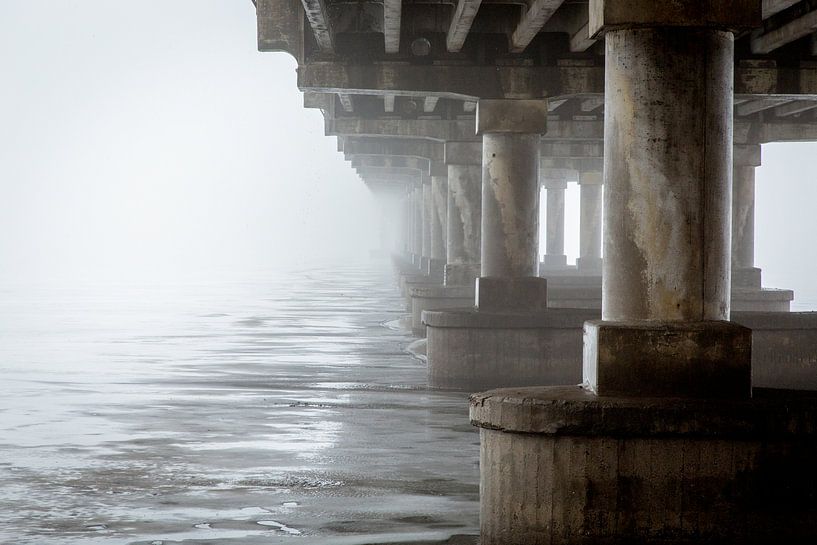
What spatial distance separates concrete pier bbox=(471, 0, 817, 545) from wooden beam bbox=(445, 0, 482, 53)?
332 inches

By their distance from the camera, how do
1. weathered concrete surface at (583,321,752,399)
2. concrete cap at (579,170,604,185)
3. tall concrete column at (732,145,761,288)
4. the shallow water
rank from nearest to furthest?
weathered concrete surface at (583,321,752,399) < the shallow water < tall concrete column at (732,145,761,288) < concrete cap at (579,170,604,185)

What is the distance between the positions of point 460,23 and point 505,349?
5230 mm

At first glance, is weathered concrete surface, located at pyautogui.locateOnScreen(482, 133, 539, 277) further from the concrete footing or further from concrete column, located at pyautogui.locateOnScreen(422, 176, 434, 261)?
concrete column, located at pyautogui.locateOnScreen(422, 176, 434, 261)

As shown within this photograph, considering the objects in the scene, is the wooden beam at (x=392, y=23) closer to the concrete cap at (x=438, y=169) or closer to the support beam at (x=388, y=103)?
the support beam at (x=388, y=103)

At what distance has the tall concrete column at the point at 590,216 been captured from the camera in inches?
2184

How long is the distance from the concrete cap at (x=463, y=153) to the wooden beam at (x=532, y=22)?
1147 cm

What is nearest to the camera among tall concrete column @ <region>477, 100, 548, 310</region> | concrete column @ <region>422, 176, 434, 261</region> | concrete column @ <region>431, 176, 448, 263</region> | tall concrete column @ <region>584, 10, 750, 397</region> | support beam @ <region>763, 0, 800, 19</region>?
tall concrete column @ <region>584, 10, 750, 397</region>

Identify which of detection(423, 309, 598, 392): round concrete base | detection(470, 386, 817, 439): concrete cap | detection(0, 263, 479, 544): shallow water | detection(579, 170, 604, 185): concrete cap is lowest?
detection(0, 263, 479, 544): shallow water

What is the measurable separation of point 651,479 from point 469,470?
4182 millimetres

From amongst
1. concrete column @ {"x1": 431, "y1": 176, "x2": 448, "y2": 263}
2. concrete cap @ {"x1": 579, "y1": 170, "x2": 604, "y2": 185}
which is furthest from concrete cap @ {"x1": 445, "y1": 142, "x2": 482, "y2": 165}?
concrete cap @ {"x1": 579, "y1": 170, "x2": 604, "y2": 185}

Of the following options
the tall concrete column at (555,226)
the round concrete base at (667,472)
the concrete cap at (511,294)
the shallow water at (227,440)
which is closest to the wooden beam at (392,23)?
the concrete cap at (511,294)

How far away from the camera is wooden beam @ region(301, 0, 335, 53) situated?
18828 millimetres

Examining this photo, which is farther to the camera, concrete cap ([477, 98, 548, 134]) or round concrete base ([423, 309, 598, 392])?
concrete cap ([477, 98, 548, 134])

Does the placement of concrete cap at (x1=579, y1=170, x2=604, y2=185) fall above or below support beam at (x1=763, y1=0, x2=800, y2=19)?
below
